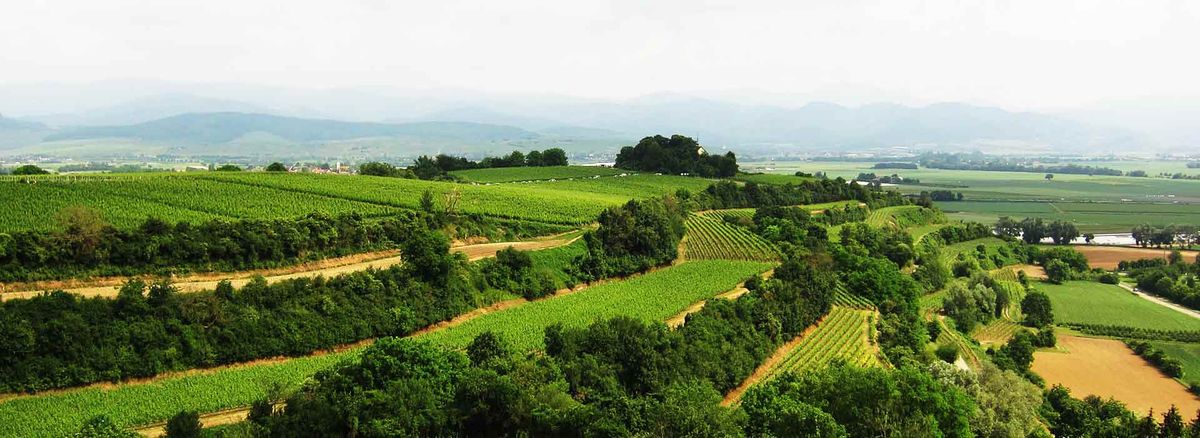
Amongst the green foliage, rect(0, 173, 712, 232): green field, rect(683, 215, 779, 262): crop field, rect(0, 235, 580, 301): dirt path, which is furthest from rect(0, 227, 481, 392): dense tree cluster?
rect(683, 215, 779, 262): crop field

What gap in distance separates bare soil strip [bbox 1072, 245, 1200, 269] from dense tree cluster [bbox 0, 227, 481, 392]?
251 ft

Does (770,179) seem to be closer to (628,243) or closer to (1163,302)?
(1163,302)

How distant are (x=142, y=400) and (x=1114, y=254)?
9813 centimetres

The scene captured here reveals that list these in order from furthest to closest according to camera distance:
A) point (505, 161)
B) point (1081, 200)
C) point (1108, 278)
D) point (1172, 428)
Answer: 1. point (1081, 200)
2. point (505, 161)
3. point (1108, 278)
4. point (1172, 428)

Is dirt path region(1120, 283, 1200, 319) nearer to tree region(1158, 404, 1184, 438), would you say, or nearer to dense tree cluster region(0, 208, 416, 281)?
tree region(1158, 404, 1184, 438)

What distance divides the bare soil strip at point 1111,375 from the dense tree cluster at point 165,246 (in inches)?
1717

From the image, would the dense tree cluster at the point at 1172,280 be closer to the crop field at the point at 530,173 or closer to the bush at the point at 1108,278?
the bush at the point at 1108,278

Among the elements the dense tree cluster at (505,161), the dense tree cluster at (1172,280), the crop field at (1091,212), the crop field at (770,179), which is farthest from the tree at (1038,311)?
the dense tree cluster at (505,161)

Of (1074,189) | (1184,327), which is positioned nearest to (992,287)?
(1184,327)

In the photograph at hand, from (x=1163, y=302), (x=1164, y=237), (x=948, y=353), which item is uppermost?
(x=1164, y=237)

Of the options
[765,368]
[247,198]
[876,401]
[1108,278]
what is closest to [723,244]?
[765,368]

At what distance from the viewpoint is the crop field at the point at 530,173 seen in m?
86.4

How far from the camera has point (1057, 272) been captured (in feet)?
239

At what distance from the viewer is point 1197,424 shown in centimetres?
3119
